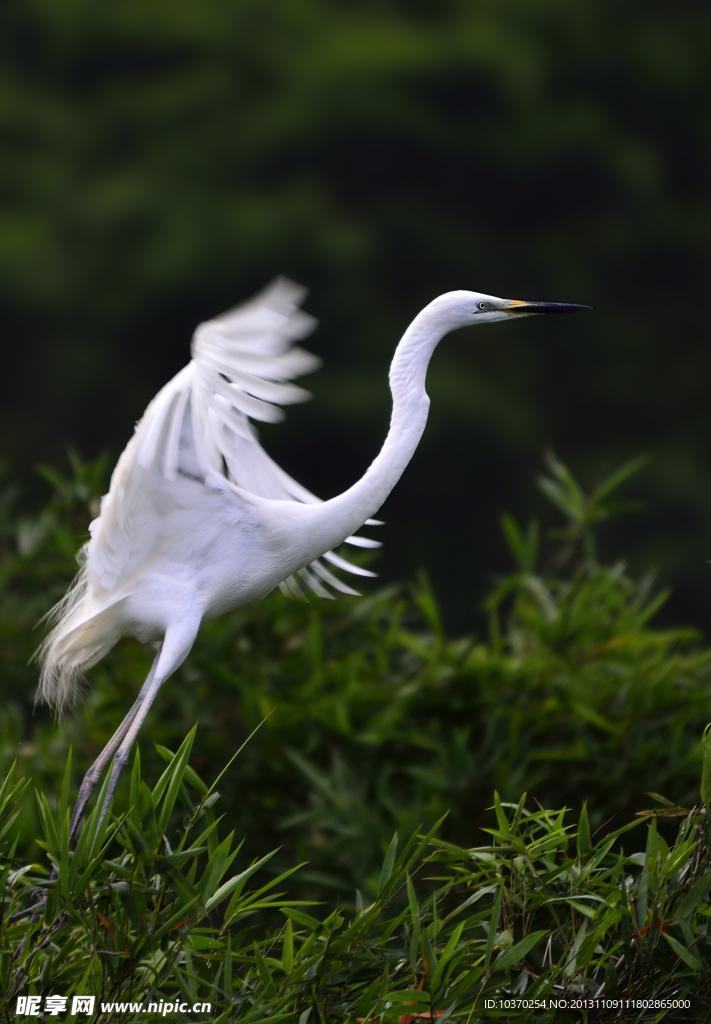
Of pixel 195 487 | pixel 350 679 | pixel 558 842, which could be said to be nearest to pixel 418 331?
pixel 195 487

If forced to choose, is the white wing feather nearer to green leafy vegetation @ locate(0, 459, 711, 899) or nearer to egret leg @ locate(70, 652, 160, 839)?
egret leg @ locate(70, 652, 160, 839)

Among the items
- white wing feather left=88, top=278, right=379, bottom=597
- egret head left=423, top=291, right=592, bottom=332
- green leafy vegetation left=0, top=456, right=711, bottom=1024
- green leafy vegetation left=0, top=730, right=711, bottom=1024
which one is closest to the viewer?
green leafy vegetation left=0, top=730, right=711, bottom=1024

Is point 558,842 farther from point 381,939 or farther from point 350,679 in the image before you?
point 350,679

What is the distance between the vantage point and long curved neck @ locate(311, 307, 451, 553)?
1.43 meters

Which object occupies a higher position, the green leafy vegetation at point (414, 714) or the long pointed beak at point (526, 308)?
the long pointed beak at point (526, 308)

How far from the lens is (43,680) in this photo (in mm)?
1725

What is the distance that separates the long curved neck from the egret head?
0.04 feet

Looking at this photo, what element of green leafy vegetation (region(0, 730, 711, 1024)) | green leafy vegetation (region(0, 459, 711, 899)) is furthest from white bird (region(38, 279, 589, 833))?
green leafy vegetation (region(0, 459, 711, 899))

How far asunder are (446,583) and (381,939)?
4.04m

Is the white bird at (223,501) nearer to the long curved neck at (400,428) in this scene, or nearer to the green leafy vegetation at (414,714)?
the long curved neck at (400,428)

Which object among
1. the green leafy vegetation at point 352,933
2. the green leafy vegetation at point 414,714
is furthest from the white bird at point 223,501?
the green leafy vegetation at point 414,714

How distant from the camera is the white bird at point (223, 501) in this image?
139 cm

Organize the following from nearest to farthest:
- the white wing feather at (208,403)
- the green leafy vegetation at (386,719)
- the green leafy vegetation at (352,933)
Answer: the green leafy vegetation at (352,933) → the white wing feather at (208,403) → the green leafy vegetation at (386,719)

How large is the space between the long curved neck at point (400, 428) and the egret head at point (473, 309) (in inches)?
0.5
